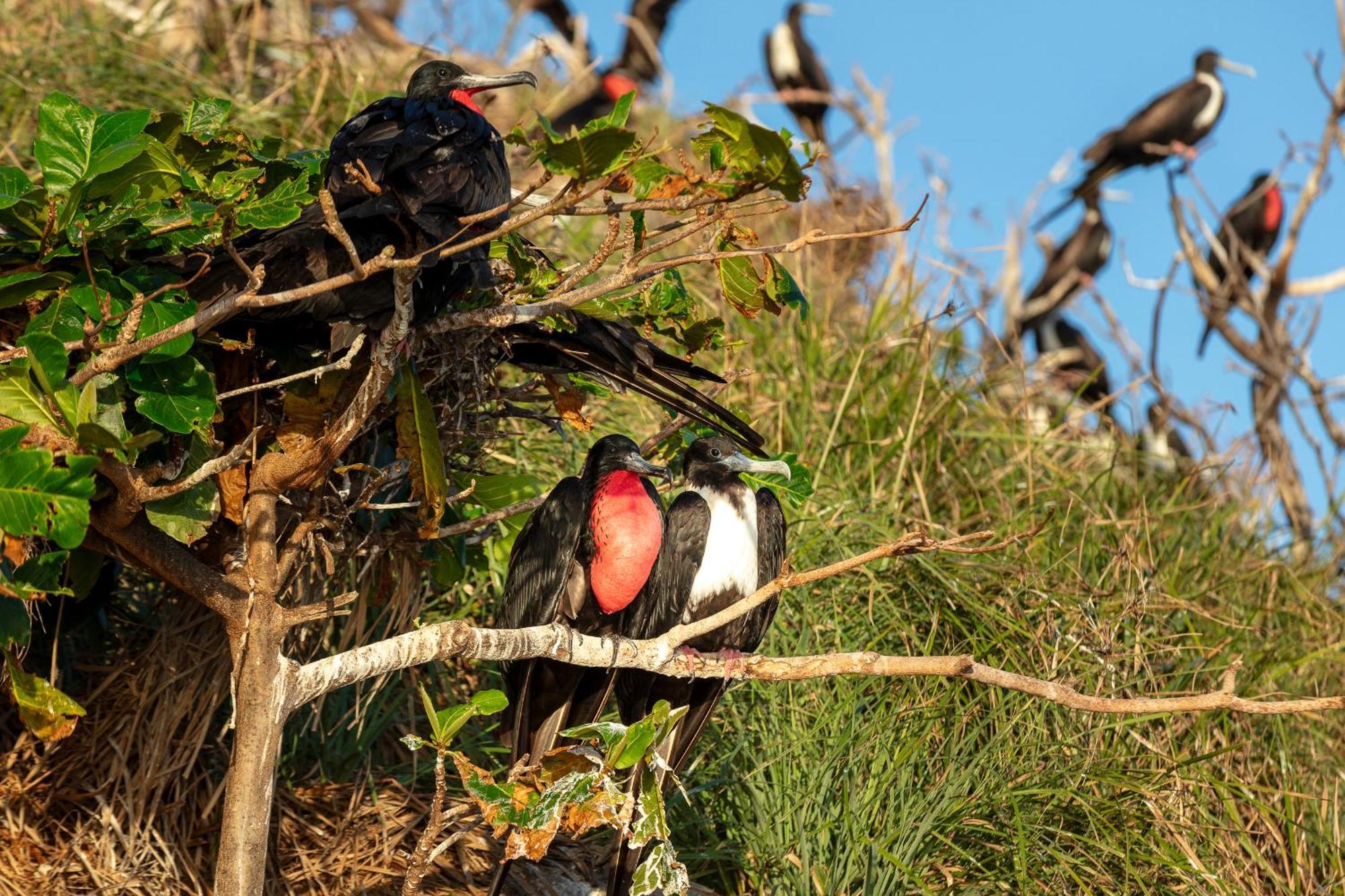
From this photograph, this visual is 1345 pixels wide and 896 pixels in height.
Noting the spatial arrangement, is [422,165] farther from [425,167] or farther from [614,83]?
[614,83]

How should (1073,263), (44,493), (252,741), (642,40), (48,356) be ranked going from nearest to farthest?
1. (44,493)
2. (48,356)
3. (252,741)
4. (1073,263)
5. (642,40)

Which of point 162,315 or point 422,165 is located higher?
point 422,165

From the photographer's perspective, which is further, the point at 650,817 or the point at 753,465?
the point at 753,465

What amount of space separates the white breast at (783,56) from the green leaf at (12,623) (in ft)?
26.0

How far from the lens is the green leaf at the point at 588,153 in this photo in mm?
1589

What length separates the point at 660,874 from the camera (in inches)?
85.0

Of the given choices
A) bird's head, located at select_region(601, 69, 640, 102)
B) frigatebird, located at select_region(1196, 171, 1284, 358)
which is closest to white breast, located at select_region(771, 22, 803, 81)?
bird's head, located at select_region(601, 69, 640, 102)

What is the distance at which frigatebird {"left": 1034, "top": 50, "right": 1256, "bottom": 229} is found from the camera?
26.0 ft

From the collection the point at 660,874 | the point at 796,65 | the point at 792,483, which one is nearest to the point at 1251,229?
the point at 796,65

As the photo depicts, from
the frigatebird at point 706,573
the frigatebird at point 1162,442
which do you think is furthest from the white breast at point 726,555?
the frigatebird at point 1162,442

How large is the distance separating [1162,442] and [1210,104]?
318 centimetres

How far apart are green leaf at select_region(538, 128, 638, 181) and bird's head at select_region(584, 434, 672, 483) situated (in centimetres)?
A: 106

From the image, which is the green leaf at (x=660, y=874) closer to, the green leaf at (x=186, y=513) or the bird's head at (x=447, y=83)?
the green leaf at (x=186, y=513)

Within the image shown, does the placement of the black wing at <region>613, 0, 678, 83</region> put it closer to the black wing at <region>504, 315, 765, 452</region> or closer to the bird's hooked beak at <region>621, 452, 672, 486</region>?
the bird's hooked beak at <region>621, 452, 672, 486</region>
